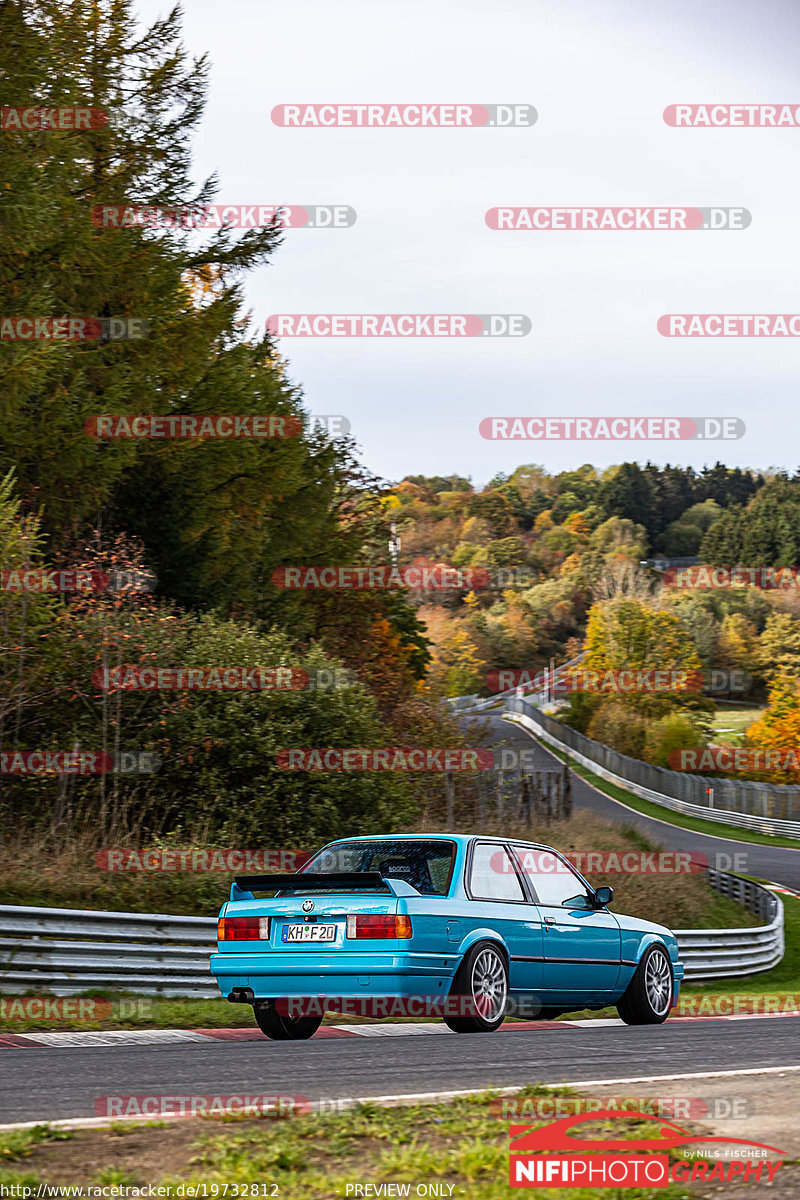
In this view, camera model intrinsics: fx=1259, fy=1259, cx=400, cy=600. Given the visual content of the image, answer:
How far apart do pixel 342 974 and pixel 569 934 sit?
2301 millimetres

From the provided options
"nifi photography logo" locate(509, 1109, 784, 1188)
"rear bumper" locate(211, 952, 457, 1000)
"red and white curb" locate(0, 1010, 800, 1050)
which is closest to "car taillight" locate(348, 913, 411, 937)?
"rear bumper" locate(211, 952, 457, 1000)

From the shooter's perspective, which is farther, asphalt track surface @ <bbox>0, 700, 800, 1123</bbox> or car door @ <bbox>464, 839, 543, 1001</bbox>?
car door @ <bbox>464, 839, 543, 1001</bbox>

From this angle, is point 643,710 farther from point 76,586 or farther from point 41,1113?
point 41,1113

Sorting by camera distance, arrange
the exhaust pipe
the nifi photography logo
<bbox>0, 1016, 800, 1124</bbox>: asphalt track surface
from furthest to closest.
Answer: the exhaust pipe
<bbox>0, 1016, 800, 1124</bbox>: asphalt track surface
the nifi photography logo

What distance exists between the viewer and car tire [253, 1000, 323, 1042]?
9.33m

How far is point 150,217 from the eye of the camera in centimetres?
2550

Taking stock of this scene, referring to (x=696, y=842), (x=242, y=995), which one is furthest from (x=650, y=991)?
(x=696, y=842)

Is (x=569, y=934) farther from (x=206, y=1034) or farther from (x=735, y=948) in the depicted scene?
(x=735, y=948)

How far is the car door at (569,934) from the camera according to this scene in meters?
9.86

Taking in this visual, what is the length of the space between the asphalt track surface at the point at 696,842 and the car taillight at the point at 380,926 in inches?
779

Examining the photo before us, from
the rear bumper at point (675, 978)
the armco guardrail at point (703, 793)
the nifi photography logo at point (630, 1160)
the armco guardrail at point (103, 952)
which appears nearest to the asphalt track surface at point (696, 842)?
the armco guardrail at point (703, 793)

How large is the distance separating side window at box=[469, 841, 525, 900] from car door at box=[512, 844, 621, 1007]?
22 cm

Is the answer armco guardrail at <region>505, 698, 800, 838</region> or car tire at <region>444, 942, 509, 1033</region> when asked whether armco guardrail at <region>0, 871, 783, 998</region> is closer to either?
car tire at <region>444, 942, 509, 1033</region>

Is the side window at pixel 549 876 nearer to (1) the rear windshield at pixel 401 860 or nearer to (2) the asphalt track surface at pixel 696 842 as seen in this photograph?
(1) the rear windshield at pixel 401 860
